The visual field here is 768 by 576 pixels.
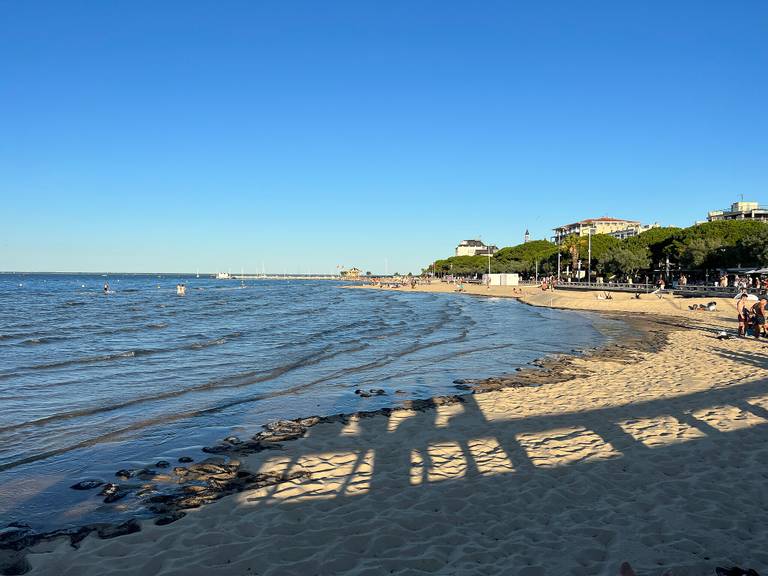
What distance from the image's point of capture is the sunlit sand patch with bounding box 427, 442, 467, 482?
6594 mm

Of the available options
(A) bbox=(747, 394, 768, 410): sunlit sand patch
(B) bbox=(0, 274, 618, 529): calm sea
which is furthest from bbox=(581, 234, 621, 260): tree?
(A) bbox=(747, 394, 768, 410): sunlit sand patch

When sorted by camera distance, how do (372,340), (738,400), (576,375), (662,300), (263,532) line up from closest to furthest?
(263,532)
(738,400)
(576,375)
(372,340)
(662,300)

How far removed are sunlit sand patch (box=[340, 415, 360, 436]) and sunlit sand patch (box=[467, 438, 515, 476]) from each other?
2.02m

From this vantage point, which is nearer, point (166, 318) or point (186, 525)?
point (186, 525)

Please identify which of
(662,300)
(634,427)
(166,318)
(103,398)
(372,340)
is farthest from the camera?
(662,300)

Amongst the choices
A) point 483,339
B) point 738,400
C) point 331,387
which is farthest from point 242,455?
point 483,339

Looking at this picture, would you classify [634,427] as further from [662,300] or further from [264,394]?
[662,300]

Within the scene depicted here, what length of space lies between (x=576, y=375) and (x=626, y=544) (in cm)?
961

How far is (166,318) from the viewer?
3459 cm

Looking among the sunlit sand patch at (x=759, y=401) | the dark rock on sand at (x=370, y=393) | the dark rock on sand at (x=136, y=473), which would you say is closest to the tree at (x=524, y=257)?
the sunlit sand patch at (x=759, y=401)

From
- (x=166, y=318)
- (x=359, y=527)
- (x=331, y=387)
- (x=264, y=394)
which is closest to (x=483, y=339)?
(x=331, y=387)

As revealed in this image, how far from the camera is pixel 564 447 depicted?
24.8 feet

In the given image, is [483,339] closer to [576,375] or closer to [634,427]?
[576,375]

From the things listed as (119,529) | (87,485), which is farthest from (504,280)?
(119,529)
